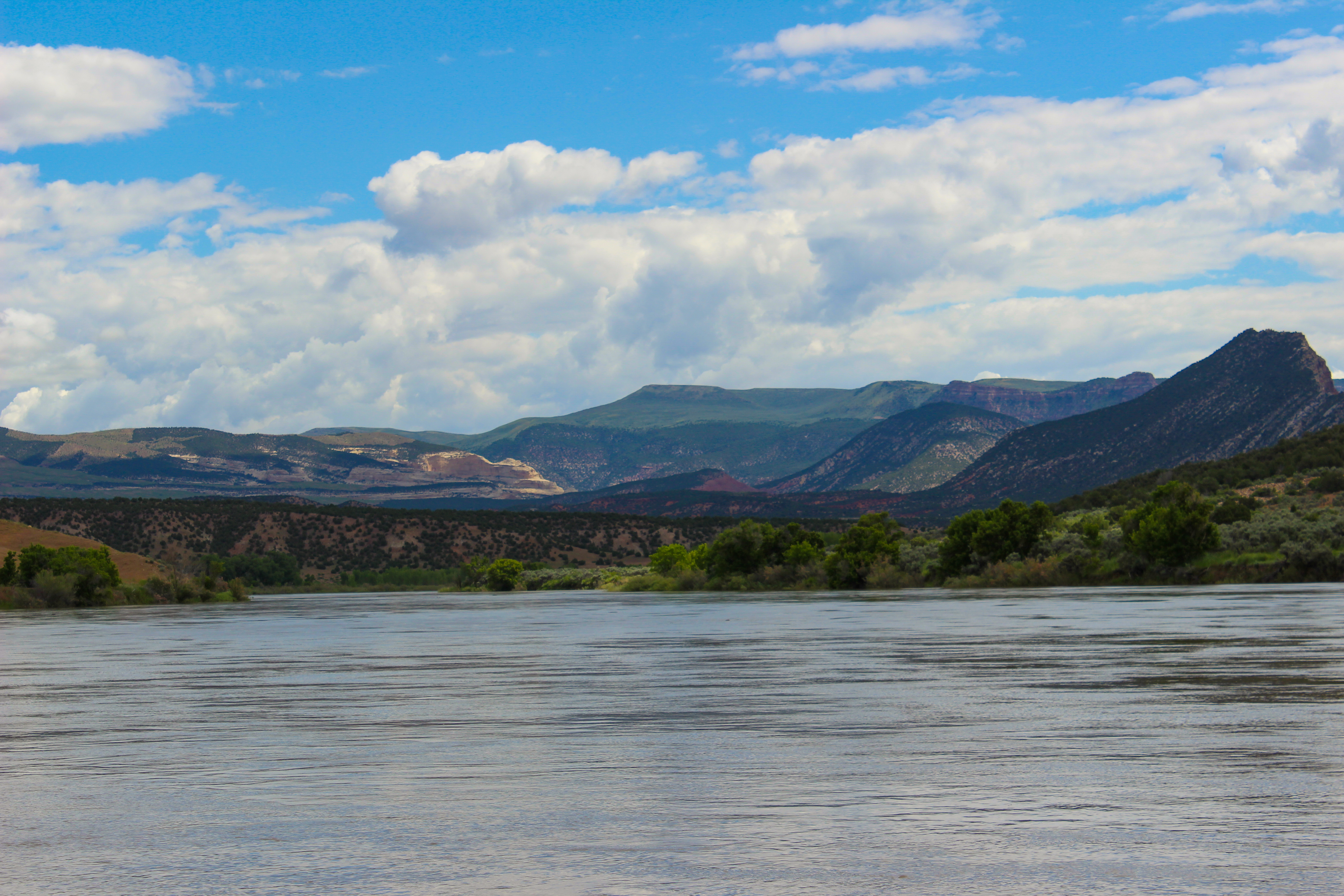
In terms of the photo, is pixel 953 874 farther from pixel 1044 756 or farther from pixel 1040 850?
pixel 1044 756

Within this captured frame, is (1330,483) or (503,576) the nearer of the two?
(1330,483)

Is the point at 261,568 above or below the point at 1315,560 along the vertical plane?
below

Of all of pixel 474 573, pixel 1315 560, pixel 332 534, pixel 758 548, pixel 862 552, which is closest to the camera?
pixel 1315 560

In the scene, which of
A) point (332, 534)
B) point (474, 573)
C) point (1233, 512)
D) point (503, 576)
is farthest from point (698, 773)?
point (332, 534)

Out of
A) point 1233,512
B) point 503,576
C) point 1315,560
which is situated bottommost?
point 503,576

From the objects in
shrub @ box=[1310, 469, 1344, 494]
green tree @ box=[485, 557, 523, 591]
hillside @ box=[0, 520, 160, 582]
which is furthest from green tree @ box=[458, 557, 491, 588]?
shrub @ box=[1310, 469, 1344, 494]

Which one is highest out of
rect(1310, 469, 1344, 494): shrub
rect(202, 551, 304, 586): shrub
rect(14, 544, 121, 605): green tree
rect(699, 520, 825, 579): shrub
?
rect(1310, 469, 1344, 494): shrub

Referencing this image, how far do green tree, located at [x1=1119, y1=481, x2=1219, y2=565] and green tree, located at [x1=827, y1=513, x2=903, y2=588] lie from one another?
21415 mm

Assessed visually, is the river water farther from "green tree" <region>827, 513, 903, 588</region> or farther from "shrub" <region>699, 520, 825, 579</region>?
"shrub" <region>699, 520, 825, 579</region>

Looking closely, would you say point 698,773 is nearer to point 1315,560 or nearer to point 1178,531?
point 1315,560

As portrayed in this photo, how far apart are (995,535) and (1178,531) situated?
48.3ft

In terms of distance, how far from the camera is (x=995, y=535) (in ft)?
302

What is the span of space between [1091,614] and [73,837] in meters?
42.1

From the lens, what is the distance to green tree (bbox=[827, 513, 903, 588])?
9962cm
